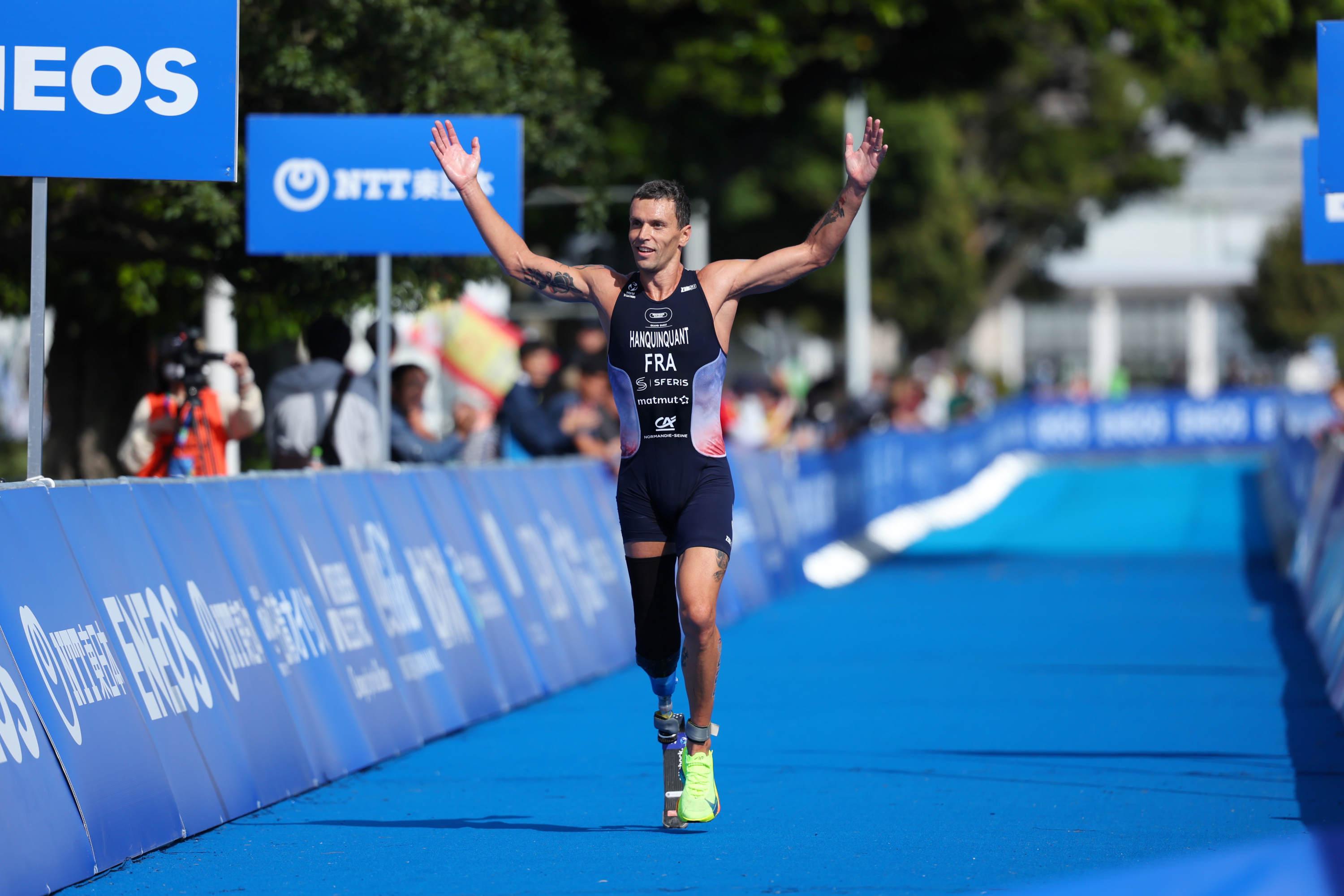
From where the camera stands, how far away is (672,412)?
7348 mm

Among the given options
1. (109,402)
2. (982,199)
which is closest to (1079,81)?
(982,199)

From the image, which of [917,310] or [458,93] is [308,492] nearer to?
[458,93]

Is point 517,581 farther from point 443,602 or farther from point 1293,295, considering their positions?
point 1293,295

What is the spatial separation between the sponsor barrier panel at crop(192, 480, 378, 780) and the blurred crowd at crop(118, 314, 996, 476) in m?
1.63

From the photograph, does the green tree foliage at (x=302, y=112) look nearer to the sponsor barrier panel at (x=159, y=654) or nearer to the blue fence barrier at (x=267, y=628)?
the blue fence barrier at (x=267, y=628)

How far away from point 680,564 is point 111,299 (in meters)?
9.21

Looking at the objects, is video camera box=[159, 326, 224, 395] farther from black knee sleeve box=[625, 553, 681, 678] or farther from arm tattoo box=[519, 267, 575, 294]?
black knee sleeve box=[625, 553, 681, 678]

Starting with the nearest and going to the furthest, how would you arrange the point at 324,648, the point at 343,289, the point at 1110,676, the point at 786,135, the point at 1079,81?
the point at 324,648, the point at 1110,676, the point at 343,289, the point at 786,135, the point at 1079,81

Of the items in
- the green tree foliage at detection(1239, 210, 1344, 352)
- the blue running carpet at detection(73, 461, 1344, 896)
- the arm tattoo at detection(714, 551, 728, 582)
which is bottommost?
the blue running carpet at detection(73, 461, 1344, 896)

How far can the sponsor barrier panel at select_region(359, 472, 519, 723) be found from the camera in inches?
417

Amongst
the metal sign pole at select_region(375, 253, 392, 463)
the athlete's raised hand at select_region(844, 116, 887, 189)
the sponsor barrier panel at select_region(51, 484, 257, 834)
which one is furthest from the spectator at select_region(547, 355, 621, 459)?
the athlete's raised hand at select_region(844, 116, 887, 189)

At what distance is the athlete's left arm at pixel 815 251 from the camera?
23.9ft

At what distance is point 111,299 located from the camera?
15609mm

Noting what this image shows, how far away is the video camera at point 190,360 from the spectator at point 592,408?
15.4ft
